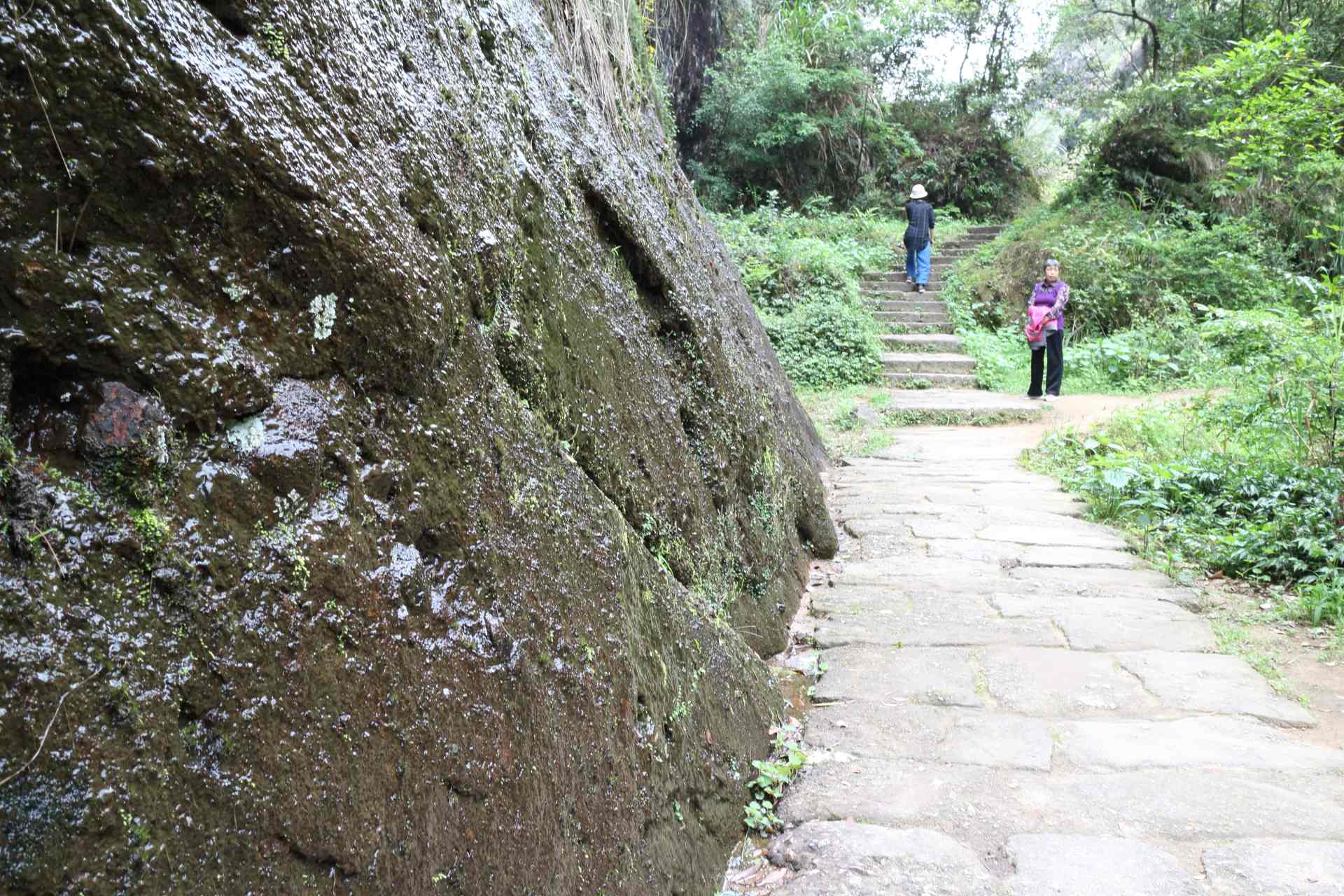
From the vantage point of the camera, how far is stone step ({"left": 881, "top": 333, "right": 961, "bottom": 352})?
12.2 metres

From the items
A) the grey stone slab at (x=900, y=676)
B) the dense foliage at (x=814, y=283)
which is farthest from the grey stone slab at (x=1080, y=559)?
the dense foliage at (x=814, y=283)

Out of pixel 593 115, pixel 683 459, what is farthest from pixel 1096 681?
pixel 593 115

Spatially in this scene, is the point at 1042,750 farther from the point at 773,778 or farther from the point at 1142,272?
the point at 1142,272

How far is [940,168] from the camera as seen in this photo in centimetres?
1864

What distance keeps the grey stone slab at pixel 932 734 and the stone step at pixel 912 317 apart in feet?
36.2

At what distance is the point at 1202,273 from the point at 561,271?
13.3m

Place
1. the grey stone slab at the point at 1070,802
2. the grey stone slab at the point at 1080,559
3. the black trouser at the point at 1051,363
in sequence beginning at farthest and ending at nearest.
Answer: the black trouser at the point at 1051,363
the grey stone slab at the point at 1080,559
the grey stone slab at the point at 1070,802

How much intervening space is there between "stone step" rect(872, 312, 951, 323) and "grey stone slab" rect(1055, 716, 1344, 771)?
433 inches

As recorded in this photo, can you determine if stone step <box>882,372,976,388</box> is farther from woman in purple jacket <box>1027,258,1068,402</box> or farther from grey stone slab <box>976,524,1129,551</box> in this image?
grey stone slab <box>976,524,1129,551</box>

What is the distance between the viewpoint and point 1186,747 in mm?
2564

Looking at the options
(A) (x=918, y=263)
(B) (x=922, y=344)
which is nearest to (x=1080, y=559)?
(B) (x=922, y=344)

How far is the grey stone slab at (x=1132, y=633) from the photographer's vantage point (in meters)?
3.39

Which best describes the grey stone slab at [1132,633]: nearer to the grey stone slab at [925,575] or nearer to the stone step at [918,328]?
the grey stone slab at [925,575]

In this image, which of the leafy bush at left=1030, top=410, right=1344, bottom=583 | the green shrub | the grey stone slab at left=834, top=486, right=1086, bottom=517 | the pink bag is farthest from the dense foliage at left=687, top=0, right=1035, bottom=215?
the leafy bush at left=1030, top=410, right=1344, bottom=583
